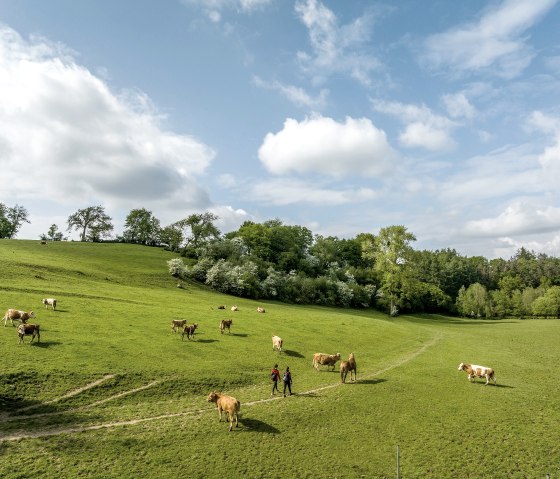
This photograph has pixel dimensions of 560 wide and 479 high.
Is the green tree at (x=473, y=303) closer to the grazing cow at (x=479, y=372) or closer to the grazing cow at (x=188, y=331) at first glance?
the grazing cow at (x=479, y=372)

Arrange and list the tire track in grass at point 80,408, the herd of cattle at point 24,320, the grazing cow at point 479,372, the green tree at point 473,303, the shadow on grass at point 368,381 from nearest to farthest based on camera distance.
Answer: the tire track in grass at point 80,408 < the herd of cattle at point 24,320 < the shadow on grass at point 368,381 < the grazing cow at point 479,372 < the green tree at point 473,303

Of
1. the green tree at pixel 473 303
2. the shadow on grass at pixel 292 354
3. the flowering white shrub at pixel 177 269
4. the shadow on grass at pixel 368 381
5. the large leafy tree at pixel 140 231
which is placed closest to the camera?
the shadow on grass at pixel 368 381

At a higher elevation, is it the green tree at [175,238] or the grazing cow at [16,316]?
the green tree at [175,238]

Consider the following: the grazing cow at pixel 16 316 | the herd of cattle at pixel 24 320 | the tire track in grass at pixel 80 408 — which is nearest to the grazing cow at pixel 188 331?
the tire track in grass at pixel 80 408

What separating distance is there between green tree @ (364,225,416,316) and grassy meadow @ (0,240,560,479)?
145ft

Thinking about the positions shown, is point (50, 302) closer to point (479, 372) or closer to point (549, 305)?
point (479, 372)

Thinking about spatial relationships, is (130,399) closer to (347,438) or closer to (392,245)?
(347,438)

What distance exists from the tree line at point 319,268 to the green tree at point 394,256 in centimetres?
23

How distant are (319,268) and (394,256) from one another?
92.1 ft

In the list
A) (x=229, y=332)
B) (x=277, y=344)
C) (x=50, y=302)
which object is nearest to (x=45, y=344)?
(x=50, y=302)

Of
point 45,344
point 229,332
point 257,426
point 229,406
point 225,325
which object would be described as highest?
point 225,325

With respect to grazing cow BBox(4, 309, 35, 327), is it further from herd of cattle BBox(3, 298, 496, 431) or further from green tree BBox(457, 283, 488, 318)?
green tree BBox(457, 283, 488, 318)

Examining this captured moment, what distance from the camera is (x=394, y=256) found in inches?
3538

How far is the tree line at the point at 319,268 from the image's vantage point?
87.6 meters
